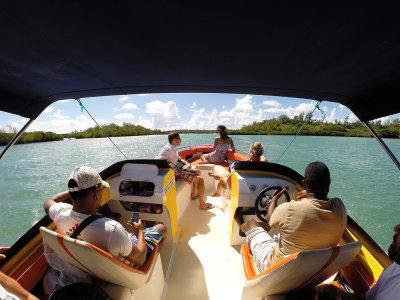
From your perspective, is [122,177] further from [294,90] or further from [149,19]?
[294,90]

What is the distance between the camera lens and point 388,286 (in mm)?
899

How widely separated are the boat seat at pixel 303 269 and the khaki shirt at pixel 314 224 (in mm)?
134

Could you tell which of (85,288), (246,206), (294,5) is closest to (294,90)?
(294,5)

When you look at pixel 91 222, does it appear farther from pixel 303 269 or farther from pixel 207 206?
pixel 207 206

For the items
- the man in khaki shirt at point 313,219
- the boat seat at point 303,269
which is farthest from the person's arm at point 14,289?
the man in khaki shirt at point 313,219

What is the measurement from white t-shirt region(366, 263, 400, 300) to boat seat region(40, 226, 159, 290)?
4.23 feet

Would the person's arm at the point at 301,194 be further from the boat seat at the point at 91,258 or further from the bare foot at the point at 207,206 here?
the boat seat at the point at 91,258

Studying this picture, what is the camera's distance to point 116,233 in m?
1.00

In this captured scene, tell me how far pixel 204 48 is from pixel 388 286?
171cm

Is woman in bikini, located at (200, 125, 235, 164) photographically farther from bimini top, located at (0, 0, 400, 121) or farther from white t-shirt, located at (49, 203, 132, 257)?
white t-shirt, located at (49, 203, 132, 257)

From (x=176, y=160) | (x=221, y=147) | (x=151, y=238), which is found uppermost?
(x=221, y=147)

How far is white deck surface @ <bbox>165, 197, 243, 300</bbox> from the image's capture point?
1.58 m

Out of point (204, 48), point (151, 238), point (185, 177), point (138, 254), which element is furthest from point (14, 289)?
point (185, 177)

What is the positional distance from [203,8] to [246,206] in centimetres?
175
